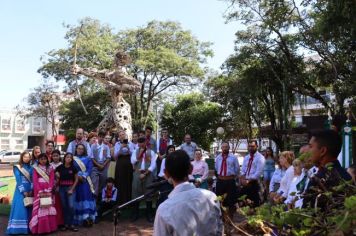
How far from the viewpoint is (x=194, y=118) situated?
3094 cm

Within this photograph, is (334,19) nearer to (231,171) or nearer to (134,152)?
(231,171)

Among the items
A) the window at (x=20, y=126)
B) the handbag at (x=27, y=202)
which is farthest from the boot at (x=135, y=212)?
the window at (x=20, y=126)

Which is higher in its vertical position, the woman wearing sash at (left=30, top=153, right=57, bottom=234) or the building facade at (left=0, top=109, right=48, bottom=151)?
the building facade at (left=0, top=109, right=48, bottom=151)

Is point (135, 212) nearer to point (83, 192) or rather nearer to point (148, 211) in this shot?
point (148, 211)

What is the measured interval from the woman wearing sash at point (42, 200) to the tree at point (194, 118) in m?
22.8

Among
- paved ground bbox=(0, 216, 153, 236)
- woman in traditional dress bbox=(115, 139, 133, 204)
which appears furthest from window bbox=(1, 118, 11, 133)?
woman in traditional dress bbox=(115, 139, 133, 204)

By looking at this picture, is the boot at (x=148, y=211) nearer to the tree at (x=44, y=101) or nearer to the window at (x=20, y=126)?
the tree at (x=44, y=101)

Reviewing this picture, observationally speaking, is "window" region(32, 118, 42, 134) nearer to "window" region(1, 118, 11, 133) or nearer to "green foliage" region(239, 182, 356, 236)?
"window" region(1, 118, 11, 133)

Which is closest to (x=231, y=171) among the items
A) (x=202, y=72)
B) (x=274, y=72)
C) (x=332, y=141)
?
(x=332, y=141)

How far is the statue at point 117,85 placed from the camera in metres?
14.3

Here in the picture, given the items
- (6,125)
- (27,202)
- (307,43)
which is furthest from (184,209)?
(6,125)

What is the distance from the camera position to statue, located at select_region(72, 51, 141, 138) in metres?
14.3

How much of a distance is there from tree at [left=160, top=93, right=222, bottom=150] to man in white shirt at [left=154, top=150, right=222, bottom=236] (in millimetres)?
28169

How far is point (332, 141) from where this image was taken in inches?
102
